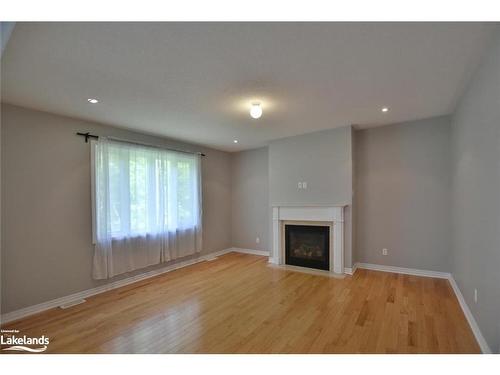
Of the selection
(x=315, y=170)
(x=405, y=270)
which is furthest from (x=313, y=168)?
(x=405, y=270)

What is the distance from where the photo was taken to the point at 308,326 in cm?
250

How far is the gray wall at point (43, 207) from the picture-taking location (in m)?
2.83

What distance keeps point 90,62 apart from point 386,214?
181 inches

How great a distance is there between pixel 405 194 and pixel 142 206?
14.7 feet

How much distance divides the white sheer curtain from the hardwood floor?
1.80ft

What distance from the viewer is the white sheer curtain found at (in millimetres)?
3629

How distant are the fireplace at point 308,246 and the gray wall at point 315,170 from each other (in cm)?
37

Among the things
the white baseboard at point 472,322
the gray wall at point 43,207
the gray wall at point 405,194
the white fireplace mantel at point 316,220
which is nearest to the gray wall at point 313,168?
the white fireplace mantel at point 316,220

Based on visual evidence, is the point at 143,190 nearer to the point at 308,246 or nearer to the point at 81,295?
the point at 81,295

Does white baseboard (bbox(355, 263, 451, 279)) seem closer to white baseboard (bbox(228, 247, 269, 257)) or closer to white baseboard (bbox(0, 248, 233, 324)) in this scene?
white baseboard (bbox(228, 247, 269, 257))

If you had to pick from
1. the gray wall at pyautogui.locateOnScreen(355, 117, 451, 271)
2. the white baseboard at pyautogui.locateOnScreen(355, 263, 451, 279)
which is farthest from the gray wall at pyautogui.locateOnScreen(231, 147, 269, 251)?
the white baseboard at pyautogui.locateOnScreen(355, 263, 451, 279)

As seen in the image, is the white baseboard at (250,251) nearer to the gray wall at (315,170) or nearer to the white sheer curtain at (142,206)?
the white sheer curtain at (142,206)

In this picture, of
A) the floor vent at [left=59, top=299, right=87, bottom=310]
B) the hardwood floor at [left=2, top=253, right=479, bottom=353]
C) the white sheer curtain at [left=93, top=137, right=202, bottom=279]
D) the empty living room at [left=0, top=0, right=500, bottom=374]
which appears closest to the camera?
the empty living room at [left=0, top=0, right=500, bottom=374]

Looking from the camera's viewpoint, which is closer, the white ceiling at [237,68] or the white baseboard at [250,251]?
the white ceiling at [237,68]
